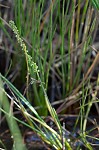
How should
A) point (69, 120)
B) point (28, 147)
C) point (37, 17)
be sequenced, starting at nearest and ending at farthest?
point (37, 17) < point (28, 147) < point (69, 120)

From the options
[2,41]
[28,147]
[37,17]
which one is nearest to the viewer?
[37,17]

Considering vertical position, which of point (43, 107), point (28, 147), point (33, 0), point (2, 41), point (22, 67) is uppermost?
point (33, 0)

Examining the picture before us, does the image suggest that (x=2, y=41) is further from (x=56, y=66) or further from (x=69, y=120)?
(x=69, y=120)

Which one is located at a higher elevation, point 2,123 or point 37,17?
point 37,17

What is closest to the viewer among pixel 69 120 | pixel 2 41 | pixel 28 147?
pixel 28 147

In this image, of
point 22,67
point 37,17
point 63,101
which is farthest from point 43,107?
point 37,17

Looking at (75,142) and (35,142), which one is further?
(35,142)

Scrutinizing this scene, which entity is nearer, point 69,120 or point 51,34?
point 51,34

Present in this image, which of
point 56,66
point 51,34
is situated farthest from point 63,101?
point 51,34

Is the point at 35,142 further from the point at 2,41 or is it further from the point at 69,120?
the point at 2,41
